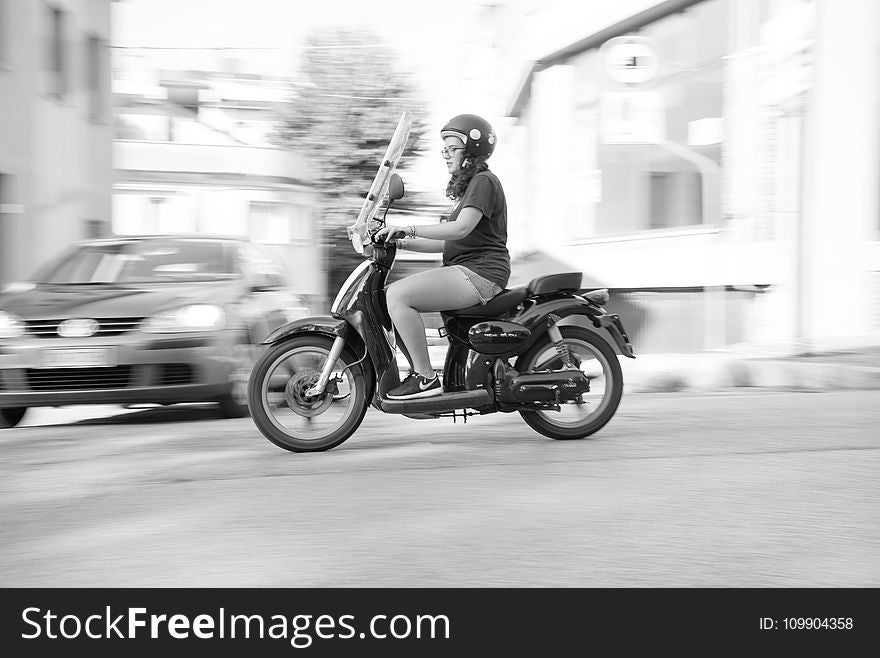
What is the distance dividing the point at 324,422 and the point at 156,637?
10.5 ft

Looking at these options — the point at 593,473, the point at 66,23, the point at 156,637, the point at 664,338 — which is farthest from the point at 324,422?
the point at 66,23

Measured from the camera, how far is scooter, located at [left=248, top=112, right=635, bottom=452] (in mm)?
6402

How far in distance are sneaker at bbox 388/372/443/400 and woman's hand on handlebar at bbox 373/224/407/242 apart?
727 mm

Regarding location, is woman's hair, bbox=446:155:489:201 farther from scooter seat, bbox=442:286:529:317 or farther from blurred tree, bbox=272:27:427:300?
blurred tree, bbox=272:27:427:300

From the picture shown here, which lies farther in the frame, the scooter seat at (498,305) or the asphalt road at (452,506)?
the scooter seat at (498,305)

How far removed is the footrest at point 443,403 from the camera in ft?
21.1

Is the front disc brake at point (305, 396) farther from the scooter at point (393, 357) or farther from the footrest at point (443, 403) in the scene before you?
the footrest at point (443, 403)

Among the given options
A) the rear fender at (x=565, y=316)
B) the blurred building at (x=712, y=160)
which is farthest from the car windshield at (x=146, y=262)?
the blurred building at (x=712, y=160)

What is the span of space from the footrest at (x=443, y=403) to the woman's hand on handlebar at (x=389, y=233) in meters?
0.85

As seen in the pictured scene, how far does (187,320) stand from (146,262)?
1.28 metres

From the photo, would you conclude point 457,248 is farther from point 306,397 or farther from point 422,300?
point 306,397

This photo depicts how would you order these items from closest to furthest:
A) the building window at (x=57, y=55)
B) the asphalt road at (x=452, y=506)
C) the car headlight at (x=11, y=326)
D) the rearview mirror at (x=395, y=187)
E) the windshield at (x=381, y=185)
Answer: the asphalt road at (x=452, y=506)
the rearview mirror at (x=395, y=187)
the windshield at (x=381, y=185)
the car headlight at (x=11, y=326)
the building window at (x=57, y=55)

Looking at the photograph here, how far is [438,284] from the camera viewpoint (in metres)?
6.40

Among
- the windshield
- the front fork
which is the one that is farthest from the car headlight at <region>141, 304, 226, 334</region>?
the windshield
